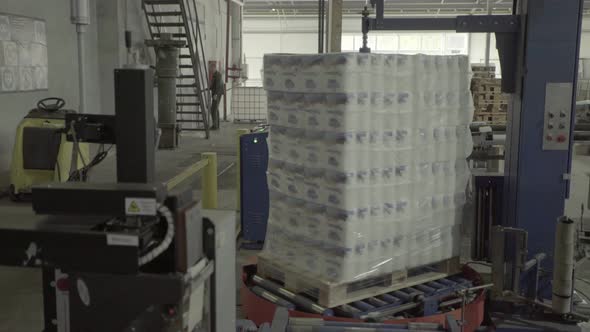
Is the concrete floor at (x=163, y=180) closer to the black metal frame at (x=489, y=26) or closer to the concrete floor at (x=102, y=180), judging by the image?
the concrete floor at (x=102, y=180)

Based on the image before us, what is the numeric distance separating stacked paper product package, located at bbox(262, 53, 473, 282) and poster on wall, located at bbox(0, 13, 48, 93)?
20.0ft

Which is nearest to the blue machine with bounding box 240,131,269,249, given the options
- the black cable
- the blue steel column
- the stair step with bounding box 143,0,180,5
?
the black cable

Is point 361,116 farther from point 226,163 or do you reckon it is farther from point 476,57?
point 476,57

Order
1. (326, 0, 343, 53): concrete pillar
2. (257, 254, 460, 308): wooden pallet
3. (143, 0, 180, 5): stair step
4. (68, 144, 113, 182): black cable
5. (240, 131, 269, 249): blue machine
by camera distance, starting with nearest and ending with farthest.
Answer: (68, 144, 113, 182): black cable → (257, 254, 460, 308): wooden pallet → (240, 131, 269, 249): blue machine → (326, 0, 343, 53): concrete pillar → (143, 0, 180, 5): stair step

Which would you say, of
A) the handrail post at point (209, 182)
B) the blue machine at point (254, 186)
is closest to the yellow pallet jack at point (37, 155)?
the handrail post at point (209, 182)

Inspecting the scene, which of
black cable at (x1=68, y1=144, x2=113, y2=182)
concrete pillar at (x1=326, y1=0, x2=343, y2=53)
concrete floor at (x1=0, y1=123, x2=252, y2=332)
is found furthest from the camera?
concrete pillar at (x1=326, y1=0, x2=343, y2=53)

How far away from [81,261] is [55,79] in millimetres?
10482

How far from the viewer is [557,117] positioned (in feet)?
15.9

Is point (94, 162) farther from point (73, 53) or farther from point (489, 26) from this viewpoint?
point (73, 53)

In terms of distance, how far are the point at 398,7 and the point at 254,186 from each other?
65.6 feet

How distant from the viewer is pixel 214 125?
19203 mm

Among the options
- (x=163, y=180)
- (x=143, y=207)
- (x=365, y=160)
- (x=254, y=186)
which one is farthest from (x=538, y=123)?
(x=163, y=180)

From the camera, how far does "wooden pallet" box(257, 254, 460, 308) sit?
4461mm

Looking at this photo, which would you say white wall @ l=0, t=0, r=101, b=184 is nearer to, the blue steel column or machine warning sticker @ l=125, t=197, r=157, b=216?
the blue steel column
